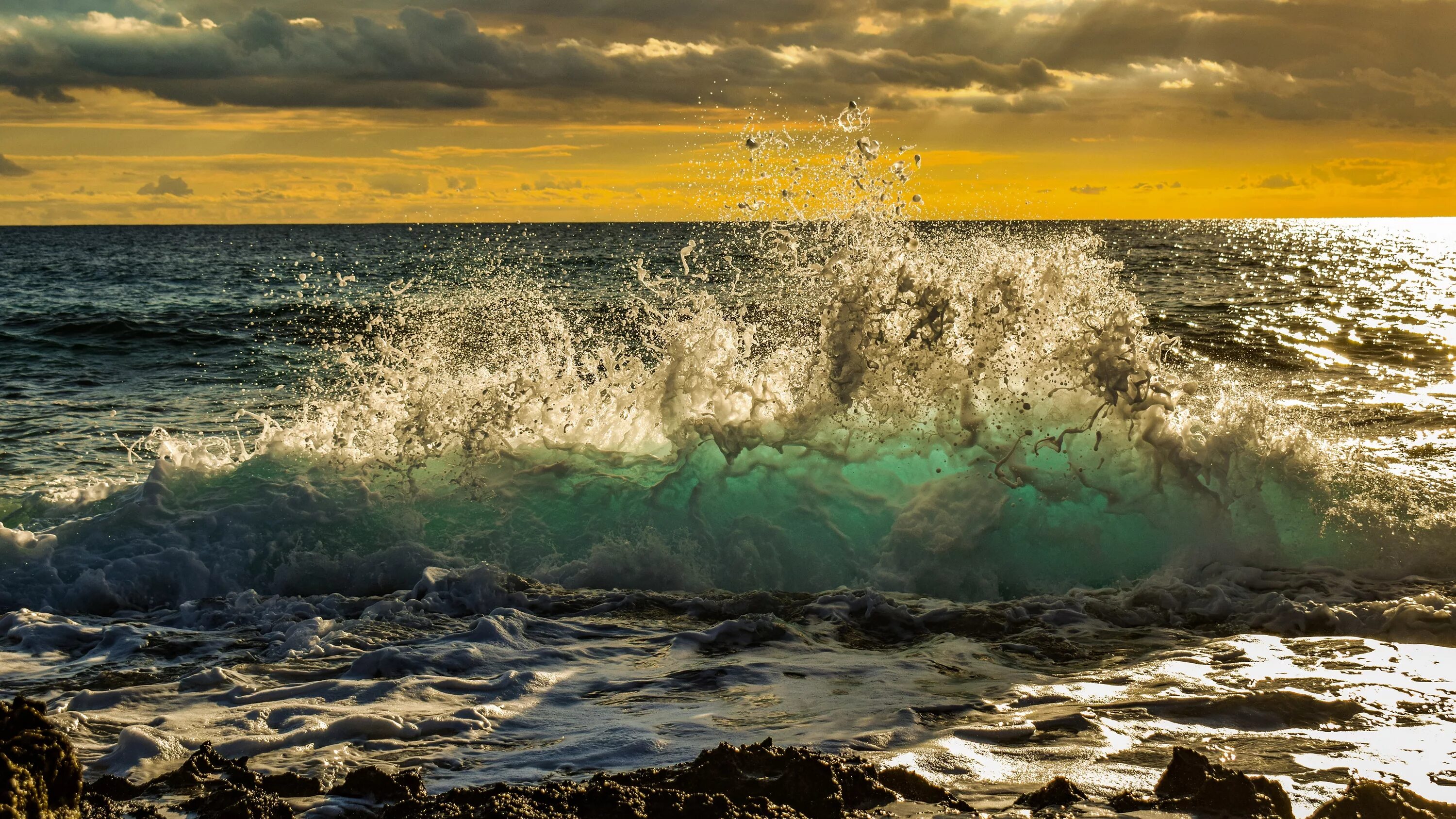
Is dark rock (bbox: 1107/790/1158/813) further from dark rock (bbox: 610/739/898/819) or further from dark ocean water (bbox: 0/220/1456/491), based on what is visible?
dark ocean water (bbox: 0/220/1456/491)

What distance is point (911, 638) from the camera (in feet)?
19.8

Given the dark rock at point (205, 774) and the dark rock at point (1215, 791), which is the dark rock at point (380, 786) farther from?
the dark rock at point (1215, 791)

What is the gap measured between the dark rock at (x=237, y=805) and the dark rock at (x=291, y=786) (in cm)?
6

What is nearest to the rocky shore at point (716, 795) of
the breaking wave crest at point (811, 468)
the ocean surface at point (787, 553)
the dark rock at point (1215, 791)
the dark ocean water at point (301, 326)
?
the dark rock at point (1215, 791)

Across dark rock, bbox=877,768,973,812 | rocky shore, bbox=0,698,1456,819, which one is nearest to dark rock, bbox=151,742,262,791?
rocky shore, bbox=0,698,1456,819

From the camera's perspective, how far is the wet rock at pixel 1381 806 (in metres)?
3.46

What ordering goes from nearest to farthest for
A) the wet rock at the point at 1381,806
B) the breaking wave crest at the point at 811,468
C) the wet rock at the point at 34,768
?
1. the wet rock at the point at 34,768
2. the wet rock at the point at 1381,806
3. the breaking wave crest at the point at 811,468

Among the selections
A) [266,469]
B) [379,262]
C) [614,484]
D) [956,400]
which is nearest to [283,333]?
[266,469]

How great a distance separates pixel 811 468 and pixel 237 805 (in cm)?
540

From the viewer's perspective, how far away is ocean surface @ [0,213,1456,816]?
452 centimetres

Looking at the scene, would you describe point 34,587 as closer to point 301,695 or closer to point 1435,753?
point 301,695

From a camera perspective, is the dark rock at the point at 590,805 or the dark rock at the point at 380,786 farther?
the dark rock at the point at 380,786

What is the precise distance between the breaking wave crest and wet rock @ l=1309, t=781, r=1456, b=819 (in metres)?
3.64

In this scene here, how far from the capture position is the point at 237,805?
3.63 m
